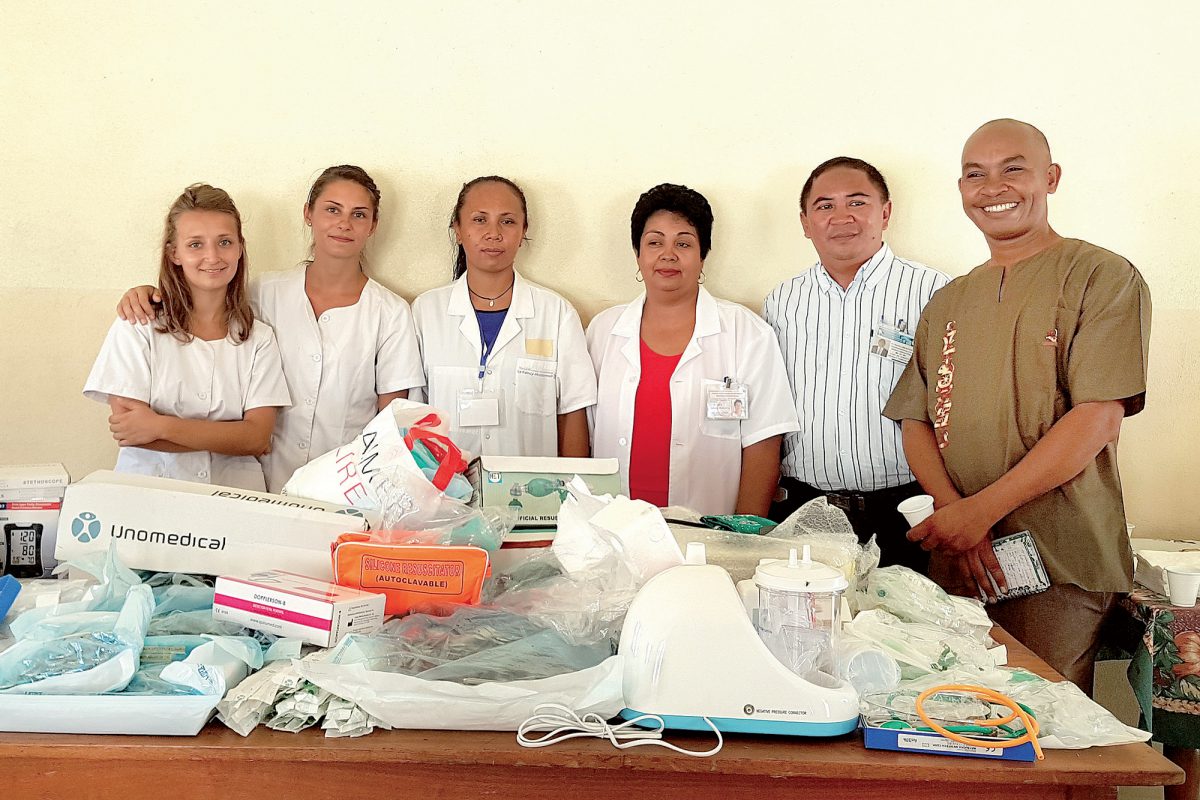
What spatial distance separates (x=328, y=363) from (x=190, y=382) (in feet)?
1.44

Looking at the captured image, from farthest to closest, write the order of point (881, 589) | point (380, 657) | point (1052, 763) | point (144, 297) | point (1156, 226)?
point (1156, 226), point (144, 297), point (881, 589), point (380, 657), point (1052, 763)

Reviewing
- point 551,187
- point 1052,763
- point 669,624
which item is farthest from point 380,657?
point 551,187

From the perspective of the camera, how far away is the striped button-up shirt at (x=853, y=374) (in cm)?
290

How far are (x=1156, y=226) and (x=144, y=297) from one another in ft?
10.5

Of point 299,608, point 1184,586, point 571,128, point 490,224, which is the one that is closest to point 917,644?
point 299,608

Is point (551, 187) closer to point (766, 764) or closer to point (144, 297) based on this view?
point (144, 297)

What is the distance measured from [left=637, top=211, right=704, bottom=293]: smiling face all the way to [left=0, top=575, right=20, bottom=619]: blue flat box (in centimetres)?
195

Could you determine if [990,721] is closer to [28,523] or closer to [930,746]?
[930,746]

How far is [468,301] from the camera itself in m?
3.16

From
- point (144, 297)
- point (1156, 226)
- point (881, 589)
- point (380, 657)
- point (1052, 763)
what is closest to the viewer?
point (1052, 763)

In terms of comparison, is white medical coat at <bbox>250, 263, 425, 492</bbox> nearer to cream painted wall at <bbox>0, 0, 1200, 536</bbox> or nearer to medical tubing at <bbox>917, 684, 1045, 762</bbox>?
cream painted wall at <bbox>0, 0, 1200, 536</bbox>

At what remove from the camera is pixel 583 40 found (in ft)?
10.6

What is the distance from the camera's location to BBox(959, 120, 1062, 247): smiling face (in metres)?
2.54

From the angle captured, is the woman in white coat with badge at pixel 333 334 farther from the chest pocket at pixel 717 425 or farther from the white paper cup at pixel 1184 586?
the white paper cup at pixel 1184 586
